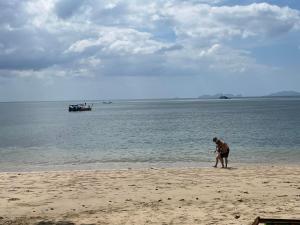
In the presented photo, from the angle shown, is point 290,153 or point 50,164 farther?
point 290,153

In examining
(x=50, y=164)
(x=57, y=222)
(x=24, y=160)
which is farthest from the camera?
(x=24, y=160)

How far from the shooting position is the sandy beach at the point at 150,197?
1124cm

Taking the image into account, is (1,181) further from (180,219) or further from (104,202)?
(180,219)

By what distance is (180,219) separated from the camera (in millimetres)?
10961

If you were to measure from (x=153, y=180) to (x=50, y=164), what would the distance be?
503 inches

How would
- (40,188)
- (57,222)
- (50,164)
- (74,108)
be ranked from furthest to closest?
(74,108), (50,164), (40,188), (57,222)

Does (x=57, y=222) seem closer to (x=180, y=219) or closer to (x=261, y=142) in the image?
(x=180, y=219)

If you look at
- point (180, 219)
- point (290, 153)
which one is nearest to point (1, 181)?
point (180, 219)

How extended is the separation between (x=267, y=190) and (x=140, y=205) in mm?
4618

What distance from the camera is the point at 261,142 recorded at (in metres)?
41.2

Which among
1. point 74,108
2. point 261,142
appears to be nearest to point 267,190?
point 261,142

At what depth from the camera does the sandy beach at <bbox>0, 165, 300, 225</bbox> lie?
11.2 meters

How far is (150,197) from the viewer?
45.2 feet

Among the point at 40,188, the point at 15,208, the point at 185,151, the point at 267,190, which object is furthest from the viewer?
the point at 185,151
